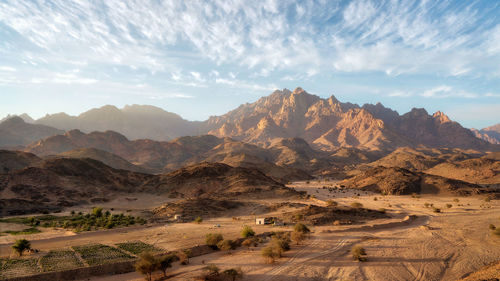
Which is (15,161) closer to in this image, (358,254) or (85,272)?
(85,272)

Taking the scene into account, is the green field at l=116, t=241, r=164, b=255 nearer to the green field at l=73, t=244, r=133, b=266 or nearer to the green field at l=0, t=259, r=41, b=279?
the green field at l=73, t=244, r=133, b=266

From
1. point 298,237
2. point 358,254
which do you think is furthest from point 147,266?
point 358,254

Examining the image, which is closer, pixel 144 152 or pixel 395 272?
pixel 395 272

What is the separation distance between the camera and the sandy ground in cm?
1775

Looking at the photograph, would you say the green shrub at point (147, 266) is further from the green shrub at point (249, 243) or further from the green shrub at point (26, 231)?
the green shrub at point (26, 231)

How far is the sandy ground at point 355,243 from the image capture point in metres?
17.8

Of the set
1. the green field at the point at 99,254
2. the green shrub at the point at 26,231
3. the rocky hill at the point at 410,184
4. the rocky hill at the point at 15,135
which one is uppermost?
the rocky hill at the point at 15,135

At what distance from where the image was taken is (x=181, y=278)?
16688 millimetres

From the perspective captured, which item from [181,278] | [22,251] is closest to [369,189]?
[181,278]

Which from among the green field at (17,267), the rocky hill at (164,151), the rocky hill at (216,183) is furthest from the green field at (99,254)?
the rocky hill at (164,151)

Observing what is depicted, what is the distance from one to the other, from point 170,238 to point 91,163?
193 ft

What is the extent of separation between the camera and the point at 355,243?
23.6m

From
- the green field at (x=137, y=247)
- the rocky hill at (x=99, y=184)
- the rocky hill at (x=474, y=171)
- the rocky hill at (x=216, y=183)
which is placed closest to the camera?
the green field at (x=137, y=247)

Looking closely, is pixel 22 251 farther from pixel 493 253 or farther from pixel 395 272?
pixel 493 253
